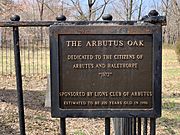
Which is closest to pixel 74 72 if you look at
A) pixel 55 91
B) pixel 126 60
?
pixel 55 91

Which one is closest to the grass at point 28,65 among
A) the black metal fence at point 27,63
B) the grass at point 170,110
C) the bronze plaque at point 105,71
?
the black metal fence at point 27,63

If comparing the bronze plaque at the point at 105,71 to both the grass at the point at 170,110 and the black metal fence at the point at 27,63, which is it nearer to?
the grass at the point at 170,110

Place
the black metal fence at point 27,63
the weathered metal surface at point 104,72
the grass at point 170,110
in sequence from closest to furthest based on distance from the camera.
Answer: the weathered metal surface at point 104,72, the grass at point 170,110, the black metal fence at point 27,63

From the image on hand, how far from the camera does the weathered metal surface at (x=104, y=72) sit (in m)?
2.73

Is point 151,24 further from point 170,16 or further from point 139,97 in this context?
point 170,16

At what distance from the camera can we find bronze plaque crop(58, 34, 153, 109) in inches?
108

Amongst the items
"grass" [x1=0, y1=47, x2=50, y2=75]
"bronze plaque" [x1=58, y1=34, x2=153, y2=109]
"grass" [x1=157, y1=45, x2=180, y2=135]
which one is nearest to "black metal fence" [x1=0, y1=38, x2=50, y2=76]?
"grass" [x1=0, y1=47, x2=50, y2=75]

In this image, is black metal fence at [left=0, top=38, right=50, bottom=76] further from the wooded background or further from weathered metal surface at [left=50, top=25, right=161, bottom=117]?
weathered metal surface at [left=50, top=25, right=161, bottom=117]

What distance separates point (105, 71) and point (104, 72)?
1cm

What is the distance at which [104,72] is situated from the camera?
9.03 feet

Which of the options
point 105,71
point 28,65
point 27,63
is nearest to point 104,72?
point 105,71

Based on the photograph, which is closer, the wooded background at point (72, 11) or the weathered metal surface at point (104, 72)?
the weathered metal surface at point (104, 72)

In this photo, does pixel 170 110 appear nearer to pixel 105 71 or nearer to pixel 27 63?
pixel 105 71

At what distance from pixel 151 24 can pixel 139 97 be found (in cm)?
55
